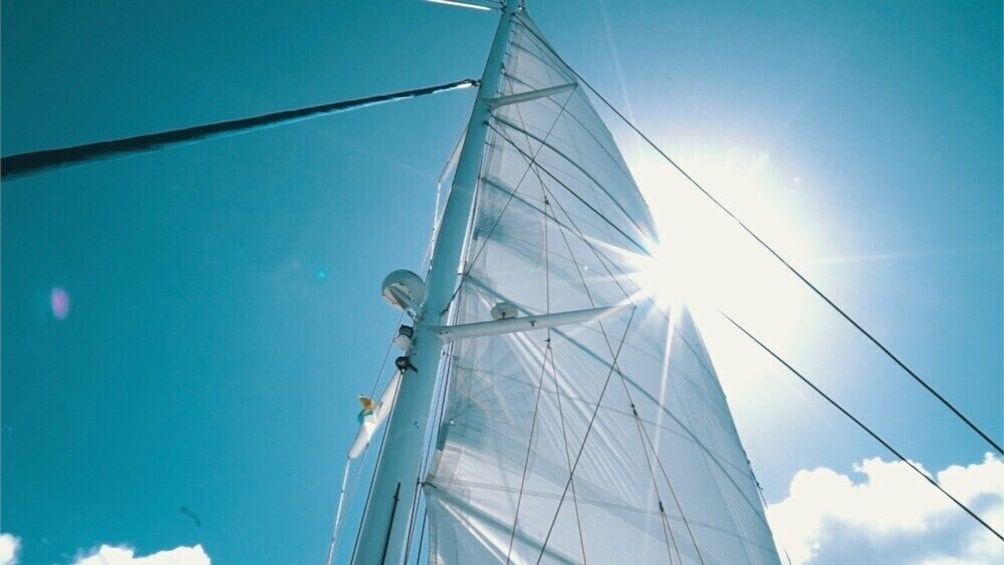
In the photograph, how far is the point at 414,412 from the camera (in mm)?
2326

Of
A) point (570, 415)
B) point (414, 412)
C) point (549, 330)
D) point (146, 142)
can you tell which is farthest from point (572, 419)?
point (146, 142)

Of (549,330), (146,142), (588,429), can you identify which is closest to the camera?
(146,142)

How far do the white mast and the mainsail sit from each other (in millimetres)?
52

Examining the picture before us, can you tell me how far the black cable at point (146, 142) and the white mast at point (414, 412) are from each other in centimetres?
117

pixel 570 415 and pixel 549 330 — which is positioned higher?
pixel 549 330

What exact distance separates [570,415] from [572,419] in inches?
1.2

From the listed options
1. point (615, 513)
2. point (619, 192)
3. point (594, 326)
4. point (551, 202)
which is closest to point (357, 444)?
point (615, 513)

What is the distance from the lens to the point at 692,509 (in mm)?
3051

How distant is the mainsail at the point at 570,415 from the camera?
2676 mm

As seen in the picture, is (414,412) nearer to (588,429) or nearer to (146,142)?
(588,429)

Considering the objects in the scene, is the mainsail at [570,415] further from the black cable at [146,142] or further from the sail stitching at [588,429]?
the black cable at [146,142]

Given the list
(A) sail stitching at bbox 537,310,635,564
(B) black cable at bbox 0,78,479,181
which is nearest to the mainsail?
(A) sail stitching at bbox 537,310,635,564

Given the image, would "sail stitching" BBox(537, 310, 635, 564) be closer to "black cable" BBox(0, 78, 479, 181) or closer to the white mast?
the white mast

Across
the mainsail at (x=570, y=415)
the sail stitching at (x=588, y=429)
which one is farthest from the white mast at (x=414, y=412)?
the sail stitching at (x=588, y=429)
